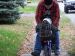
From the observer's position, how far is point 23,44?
12383mm

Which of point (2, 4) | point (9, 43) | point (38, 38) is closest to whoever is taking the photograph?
point (38, 38)

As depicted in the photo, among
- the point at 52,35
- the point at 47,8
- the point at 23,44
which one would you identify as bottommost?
the point at 23,44

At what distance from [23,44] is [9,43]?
2.21 ft

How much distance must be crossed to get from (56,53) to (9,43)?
10.0 feet

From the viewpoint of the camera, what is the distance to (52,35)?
8.58 m

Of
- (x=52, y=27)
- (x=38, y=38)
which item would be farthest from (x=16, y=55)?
(x=52, y=27)

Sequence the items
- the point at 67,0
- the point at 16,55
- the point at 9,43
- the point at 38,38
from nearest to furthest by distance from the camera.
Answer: the point at 38,38
the point at 16,55
the point at 9,43
the point at 67,0

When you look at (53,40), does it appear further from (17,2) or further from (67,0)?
(67,0)

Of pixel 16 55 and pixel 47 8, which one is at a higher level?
pixel 47 8

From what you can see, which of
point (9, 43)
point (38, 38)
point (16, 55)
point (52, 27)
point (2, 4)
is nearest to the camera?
point (52, 27)

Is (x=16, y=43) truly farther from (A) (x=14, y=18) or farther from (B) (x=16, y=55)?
(A) (x=14, y=18)

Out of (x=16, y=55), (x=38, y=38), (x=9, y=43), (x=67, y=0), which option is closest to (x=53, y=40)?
(x=38, y=38)

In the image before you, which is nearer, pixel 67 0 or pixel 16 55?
pixel 16 55

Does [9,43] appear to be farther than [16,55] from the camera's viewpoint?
Yes
